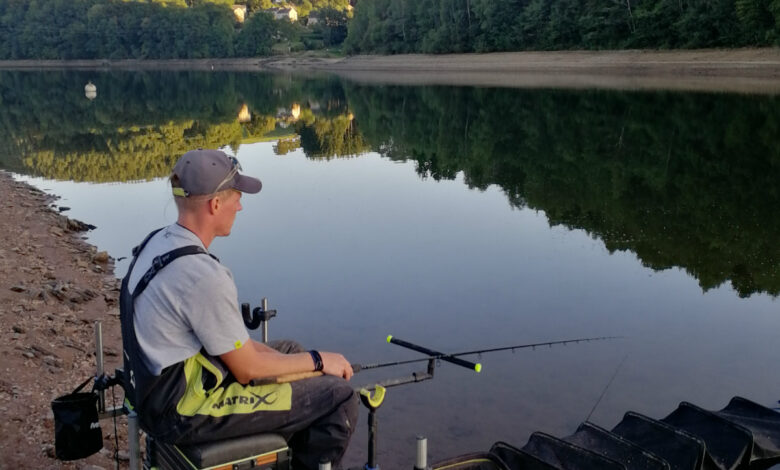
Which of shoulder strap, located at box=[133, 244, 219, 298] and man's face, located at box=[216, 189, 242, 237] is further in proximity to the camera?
man's face, located at box=[216, 189, 242, 237]

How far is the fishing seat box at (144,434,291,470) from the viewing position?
10.9ft

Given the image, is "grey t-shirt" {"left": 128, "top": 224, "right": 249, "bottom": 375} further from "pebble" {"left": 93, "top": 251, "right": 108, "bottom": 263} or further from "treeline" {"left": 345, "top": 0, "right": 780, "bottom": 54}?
"treeline" {"left": 345, "top": 0, "right": 780, "bottom": 54}

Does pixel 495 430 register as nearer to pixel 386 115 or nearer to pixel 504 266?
pixel 504 266

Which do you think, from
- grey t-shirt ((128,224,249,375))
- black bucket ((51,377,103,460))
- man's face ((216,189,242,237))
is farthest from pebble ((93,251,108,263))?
grey t-shirt ((128,224,249,375))

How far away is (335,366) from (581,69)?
60.6m

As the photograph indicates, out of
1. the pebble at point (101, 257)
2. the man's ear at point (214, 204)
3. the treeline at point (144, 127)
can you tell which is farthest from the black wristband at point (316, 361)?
the treeline at point (144, 127)

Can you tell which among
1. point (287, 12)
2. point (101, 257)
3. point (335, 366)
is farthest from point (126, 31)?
point (335, 366)

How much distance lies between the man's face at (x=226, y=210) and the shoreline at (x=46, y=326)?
235 cm

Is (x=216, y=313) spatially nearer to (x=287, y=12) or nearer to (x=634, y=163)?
(x=634, y=163)

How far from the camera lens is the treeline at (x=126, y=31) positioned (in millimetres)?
110375

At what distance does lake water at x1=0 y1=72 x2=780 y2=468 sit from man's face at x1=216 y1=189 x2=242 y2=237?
2923 mm

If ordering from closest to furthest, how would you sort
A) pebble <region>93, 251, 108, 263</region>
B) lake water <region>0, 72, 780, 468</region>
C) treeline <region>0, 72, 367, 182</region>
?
1. lake water <region>0, 72, 780, 468</region>
2. pebble <region>93, 251, 108, 263</region>
3. treeline <region>0, 72, 367, 182</region>

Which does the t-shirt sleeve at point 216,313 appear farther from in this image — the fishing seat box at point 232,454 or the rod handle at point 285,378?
the fishing seat box at point 232,454

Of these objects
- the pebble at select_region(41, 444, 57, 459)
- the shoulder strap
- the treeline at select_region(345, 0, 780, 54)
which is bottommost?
the pebble at select_region(41, 444, 57, 459)
